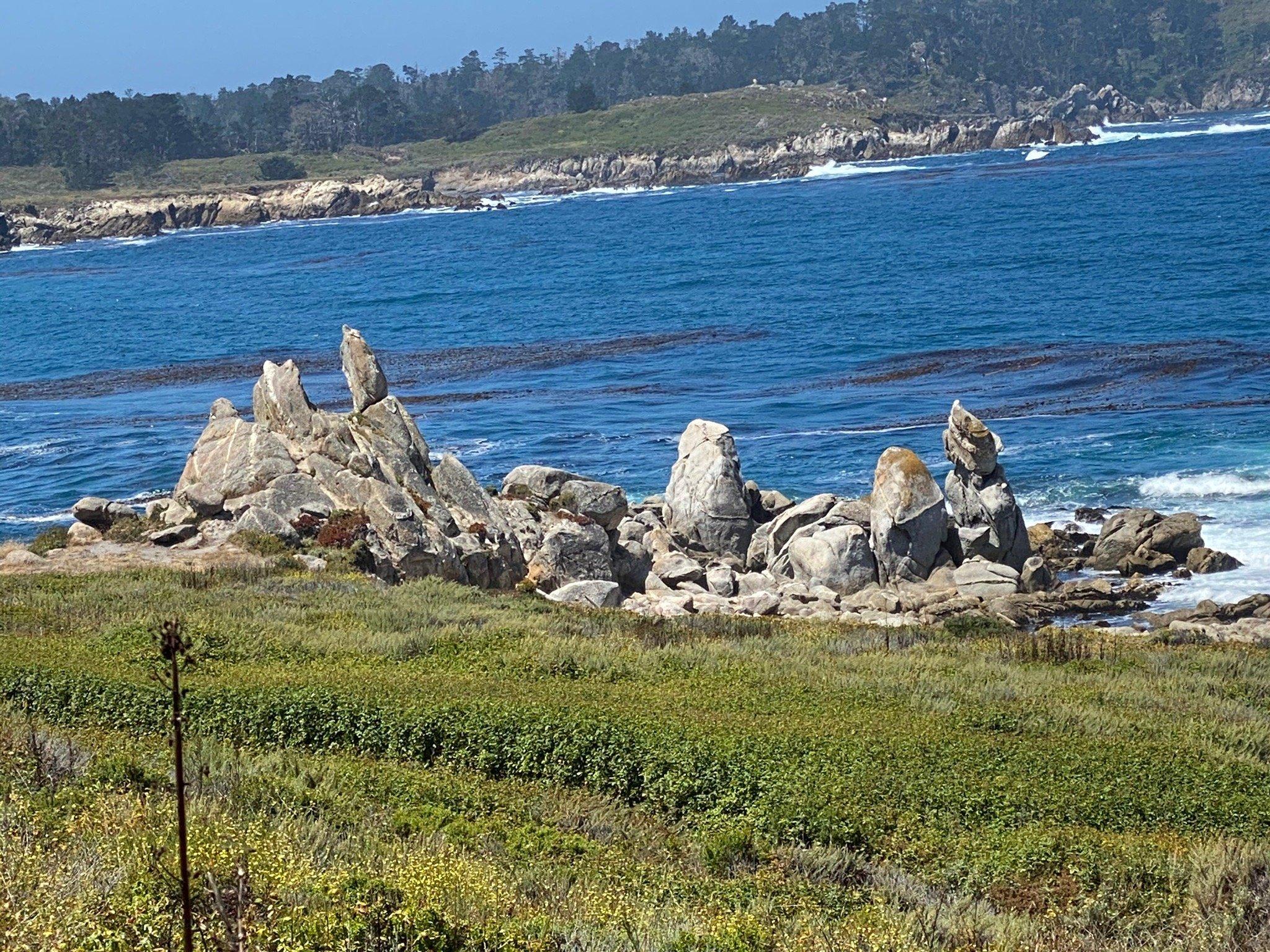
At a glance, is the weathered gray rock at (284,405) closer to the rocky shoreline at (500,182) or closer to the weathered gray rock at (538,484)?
the weathered gray rock at (538,484)

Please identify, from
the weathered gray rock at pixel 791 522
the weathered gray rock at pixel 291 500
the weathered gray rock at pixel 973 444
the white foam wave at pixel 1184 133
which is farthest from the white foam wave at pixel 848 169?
the weathered gray rock at pixel 291 500

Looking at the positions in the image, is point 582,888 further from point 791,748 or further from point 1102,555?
point 1102,555

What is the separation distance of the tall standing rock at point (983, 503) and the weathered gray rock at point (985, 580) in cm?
72

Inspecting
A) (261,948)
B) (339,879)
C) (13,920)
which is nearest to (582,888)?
(339,879)

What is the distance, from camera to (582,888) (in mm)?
10406

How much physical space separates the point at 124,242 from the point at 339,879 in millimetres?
144440

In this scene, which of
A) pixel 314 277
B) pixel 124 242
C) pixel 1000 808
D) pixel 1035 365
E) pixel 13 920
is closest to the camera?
pixel 13 920

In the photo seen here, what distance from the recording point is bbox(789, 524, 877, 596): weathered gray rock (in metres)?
29.5

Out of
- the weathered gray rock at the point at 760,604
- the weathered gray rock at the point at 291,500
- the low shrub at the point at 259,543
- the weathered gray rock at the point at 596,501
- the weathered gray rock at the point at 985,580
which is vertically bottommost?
the weathered gray rock at the point at 985,580

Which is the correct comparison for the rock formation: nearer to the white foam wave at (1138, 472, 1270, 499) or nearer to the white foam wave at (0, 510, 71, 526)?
the white foam wave at (0, 510, 71, 526)

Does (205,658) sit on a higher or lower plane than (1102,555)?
higher

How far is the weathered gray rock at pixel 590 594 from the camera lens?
27109 mm

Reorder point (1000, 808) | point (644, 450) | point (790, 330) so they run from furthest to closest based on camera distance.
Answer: point (790, 330), point (644, 450), point (1000, 808)

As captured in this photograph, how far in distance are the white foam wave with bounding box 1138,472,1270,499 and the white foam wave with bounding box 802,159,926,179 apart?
5141 inches
